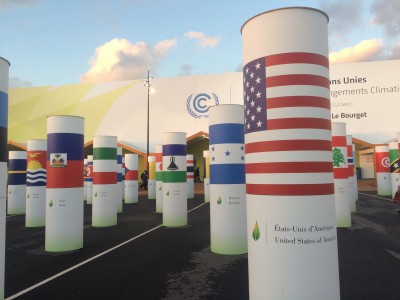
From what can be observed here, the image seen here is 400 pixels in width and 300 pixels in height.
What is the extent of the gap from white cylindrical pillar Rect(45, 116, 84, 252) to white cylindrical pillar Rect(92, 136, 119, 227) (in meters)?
3.14

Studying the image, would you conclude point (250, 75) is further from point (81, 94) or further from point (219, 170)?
point (81, 94)

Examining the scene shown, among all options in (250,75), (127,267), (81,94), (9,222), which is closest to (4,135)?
(250,75)

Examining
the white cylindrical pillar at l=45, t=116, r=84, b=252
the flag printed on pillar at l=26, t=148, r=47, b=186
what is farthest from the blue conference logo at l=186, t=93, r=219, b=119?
the white cylindrical pillar at l=45, t=116, r=84, b=252

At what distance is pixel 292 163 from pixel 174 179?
7.99 metres

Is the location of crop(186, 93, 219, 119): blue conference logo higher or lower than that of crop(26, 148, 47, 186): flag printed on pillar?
higher

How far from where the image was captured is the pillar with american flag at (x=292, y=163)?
3.53 meters

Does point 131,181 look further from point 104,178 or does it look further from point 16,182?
point 104,178

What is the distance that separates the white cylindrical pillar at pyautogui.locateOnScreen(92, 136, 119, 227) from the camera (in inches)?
451

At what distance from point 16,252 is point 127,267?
3.31 metres

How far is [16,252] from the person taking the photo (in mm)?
8281

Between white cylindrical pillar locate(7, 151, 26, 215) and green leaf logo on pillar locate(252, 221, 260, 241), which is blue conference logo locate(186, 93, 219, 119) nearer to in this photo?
white cylindrical pillar locate(7, 151, 26, 215)

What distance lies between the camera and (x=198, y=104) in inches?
1282

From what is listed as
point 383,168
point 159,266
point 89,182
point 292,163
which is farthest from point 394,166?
point 292,163

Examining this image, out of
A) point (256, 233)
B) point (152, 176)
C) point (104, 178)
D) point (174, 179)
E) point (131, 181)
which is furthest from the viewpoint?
point (152, 176)
